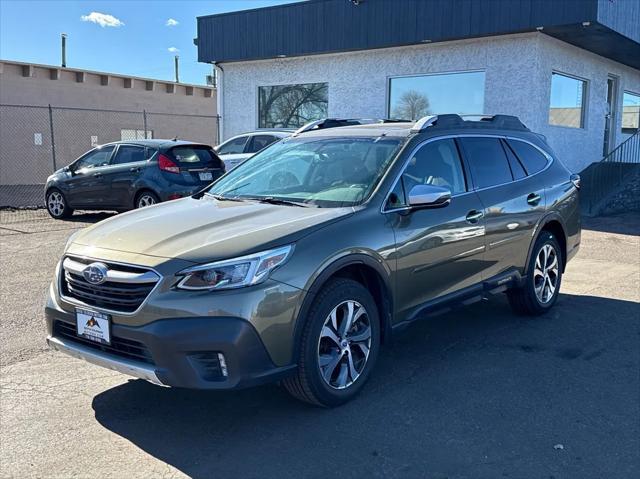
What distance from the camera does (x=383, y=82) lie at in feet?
53.3

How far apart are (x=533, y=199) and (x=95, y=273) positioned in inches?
159

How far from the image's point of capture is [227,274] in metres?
3.50

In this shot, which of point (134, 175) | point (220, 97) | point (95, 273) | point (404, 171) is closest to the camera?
point (95, 273)

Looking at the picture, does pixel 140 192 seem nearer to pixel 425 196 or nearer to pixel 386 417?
pixel 425 196

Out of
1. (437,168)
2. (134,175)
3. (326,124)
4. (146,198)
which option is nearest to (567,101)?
(146,198)

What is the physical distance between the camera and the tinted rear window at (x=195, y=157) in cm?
1212

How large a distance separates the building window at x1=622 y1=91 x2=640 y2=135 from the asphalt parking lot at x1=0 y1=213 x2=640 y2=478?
50.1 feet

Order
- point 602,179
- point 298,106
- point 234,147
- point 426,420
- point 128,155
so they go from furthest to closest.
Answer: point 298,106, point 602,179, point 234,147, point 128,155, point 426,420

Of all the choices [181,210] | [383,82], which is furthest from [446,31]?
[181,210]

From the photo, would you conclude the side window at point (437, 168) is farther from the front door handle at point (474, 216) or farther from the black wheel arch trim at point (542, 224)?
the black wheel arch trim at point (542, 224)

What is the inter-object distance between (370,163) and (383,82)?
12104 mm

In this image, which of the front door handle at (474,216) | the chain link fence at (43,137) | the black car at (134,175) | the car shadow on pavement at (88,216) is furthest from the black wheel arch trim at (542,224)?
the chain link fence at (43,137)

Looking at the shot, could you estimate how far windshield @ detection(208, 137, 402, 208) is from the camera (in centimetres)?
451

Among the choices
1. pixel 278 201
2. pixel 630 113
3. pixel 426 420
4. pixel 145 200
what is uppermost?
pixel 630 113
